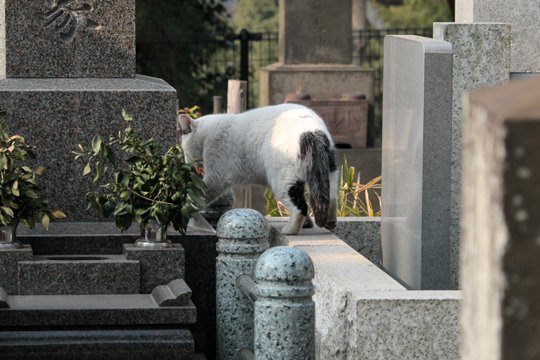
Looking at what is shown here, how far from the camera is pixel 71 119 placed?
20.3 feet

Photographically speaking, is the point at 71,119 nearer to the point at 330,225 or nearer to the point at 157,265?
the point at 157,265

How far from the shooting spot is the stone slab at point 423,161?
577 centimetres

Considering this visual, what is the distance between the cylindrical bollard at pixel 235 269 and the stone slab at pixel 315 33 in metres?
11.6

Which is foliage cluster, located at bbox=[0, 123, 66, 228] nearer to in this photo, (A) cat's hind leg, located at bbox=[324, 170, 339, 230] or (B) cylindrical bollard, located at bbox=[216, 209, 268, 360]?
(B) cylindrical bollard, located at bbox=[216, 209, 268, 360]

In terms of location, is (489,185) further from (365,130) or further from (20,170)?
(365,130)

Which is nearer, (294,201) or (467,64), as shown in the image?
(294,201)

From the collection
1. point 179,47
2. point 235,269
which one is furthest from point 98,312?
point 179,47

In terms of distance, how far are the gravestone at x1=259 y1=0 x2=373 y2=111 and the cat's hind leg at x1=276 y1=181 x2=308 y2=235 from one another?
33.8 ft

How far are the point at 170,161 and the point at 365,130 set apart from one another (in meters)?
10.00

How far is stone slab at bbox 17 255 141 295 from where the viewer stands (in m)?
5.34

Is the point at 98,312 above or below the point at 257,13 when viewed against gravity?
below

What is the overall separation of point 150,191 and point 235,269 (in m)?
0.62

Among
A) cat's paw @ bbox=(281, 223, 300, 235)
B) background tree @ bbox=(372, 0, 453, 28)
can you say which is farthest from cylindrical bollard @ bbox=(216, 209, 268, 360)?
background tree @ bbox=(372, 0, 453, 28)

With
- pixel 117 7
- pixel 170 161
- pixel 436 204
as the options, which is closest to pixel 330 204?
pixel 436 204
